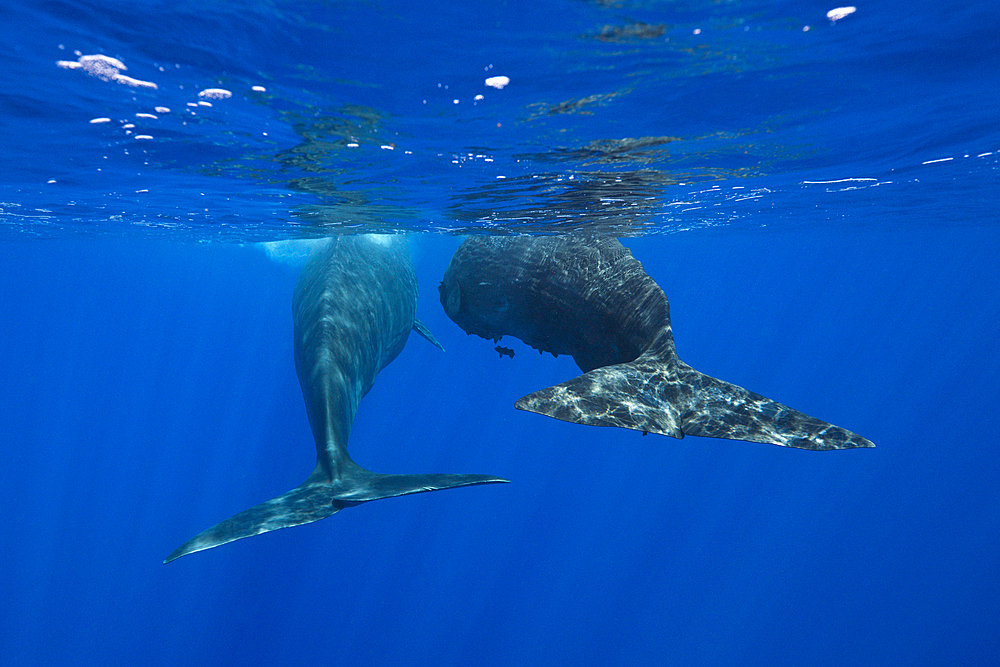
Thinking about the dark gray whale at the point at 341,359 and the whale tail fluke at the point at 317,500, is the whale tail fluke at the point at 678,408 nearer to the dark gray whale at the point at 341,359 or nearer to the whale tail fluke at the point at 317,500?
the whale tail fluke at the point at 317,500

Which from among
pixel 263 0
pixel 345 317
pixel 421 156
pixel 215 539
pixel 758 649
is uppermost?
pixel 263 0

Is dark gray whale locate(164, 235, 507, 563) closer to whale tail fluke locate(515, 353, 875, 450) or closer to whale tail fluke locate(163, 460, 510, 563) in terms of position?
whale tail fluke locate(163, 460, 510, 563)

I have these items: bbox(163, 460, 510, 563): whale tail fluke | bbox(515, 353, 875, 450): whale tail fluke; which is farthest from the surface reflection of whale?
bbox(163, 460, 510, 563): whale tail fluke

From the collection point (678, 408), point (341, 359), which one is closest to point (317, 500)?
point (341, 359)

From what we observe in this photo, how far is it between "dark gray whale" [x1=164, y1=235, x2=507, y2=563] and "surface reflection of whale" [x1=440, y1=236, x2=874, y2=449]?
191 centimetres

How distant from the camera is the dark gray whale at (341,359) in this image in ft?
23.0

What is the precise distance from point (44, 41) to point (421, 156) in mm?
6147

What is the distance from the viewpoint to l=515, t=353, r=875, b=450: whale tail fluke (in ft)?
17.7

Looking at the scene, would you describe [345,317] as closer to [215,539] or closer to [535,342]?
[535,342]

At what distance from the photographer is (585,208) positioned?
1619cm

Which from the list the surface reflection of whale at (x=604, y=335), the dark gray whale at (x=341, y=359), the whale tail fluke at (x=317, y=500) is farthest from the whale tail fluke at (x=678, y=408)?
the dark gray whale at (x=341, y=359)

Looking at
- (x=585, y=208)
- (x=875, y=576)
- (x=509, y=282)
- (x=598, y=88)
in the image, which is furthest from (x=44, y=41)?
(x=875, y=576)

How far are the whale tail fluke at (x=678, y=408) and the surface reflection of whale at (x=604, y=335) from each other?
15 millimetres

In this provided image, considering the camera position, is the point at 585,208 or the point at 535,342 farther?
the point at 585,208
